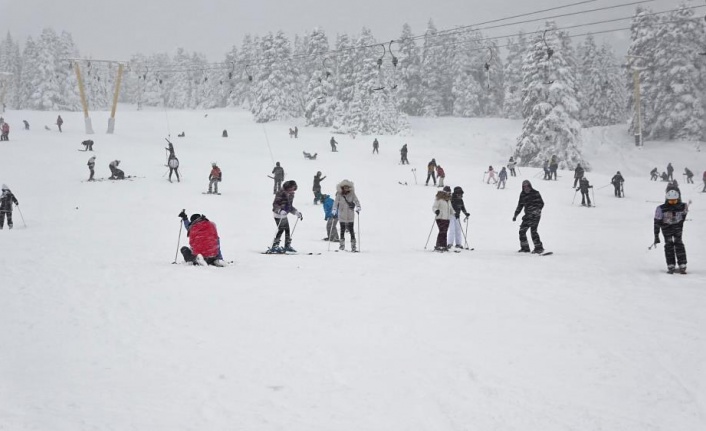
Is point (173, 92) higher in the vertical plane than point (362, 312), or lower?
higher

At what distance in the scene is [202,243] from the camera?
11.2m

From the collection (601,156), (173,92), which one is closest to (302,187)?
(601,156)

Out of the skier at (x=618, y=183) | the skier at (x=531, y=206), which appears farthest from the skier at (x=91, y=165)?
the skier at (x=618, y=183)

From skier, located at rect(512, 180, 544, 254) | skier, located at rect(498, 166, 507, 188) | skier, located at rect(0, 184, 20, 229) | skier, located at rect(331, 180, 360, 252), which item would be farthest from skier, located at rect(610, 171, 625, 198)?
skier, located at rect(0, 184, 20, 229)

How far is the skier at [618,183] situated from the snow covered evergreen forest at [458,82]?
847 centimetres

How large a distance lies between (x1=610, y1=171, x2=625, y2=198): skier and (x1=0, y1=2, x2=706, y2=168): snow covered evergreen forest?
847 centimetres

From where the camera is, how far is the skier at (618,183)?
1156 inches

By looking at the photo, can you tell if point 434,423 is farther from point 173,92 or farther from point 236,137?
point 173,92

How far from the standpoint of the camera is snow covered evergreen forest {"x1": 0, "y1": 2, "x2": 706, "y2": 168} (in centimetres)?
4594

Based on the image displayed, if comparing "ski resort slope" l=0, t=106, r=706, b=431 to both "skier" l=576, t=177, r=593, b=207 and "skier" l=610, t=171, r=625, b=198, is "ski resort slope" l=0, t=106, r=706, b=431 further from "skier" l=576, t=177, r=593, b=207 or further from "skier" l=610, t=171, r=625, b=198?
"skier" l=610, t=171, r=625, b=198

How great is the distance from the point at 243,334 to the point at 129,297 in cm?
279

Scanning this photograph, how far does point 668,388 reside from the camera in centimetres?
512

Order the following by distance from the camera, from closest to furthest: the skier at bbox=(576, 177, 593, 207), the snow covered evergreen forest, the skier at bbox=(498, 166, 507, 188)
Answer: the skier at bbox=(576, 177, 593, 207) < the skier at bbox=(498, 166, 507, 188) < the snow covered evergreen forest

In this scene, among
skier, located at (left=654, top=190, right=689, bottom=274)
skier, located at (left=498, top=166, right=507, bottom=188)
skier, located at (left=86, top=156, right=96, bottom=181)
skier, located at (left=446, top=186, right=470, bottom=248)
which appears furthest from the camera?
skier, located at (left=498, top=166, right=507, bottom=188)
